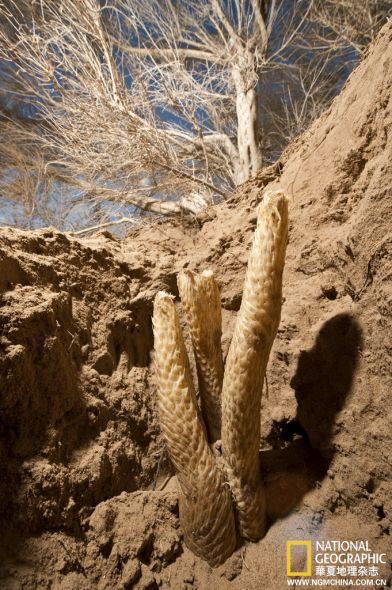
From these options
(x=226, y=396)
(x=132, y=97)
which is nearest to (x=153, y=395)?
(x=226, y=396)

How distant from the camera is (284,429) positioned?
76.3 inches

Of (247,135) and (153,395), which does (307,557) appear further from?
(247,135)

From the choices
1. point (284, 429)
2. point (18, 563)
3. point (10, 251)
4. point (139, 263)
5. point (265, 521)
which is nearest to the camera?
point (18, 563)

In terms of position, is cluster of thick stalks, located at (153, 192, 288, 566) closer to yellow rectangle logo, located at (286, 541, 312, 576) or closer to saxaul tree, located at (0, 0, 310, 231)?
yellow rectangle logo, located at (286, 541, 312, 576)

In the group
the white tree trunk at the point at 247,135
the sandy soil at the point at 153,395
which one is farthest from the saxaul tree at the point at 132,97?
the sandy soil at the point at 153,395

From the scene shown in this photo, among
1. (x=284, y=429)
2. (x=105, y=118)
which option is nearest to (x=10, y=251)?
(x=284, y=429)

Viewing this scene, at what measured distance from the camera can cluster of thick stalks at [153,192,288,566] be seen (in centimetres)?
130

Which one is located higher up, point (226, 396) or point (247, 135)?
point (247, 135)

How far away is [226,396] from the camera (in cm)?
146

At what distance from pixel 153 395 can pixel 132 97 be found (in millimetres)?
2882

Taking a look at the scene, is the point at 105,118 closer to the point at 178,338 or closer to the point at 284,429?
the point at 178,338

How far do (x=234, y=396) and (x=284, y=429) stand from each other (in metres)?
0.71

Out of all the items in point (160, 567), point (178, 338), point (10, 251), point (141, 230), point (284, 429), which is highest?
point (141, 230)

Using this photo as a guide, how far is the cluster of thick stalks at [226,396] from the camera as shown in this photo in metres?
1.30
